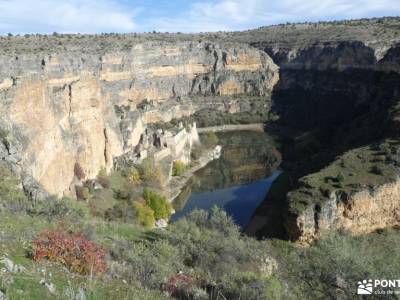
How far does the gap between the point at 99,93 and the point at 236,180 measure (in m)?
20.4

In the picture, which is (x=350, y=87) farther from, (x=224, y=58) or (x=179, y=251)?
(x=179, y=251)

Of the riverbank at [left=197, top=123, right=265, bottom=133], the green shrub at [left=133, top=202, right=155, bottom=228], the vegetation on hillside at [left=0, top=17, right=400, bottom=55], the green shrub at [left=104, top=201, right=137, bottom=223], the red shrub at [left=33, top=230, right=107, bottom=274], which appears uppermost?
the vegetation on hillside at [left=0, top=17, right=400, bottom=55]

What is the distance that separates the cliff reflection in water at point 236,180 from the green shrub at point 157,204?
7.08 feet

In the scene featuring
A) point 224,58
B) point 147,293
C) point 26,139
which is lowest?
point 147,293

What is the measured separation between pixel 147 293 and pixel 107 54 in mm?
67211

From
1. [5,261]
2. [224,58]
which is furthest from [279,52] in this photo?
[5,261]

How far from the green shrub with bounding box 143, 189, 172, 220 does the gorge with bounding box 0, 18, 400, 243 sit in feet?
14.3

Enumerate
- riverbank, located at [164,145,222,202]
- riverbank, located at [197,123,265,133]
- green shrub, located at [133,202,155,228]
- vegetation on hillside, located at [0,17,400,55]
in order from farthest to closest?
riverbank, located at [197,123,265,133]
vegetation on hillside, located at [0,17,400,55]
riverbank, located at [164,145,222,202]
green shrub, located at [133,202,155,228]

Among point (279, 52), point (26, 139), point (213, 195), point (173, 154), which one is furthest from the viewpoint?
point (279, 52)

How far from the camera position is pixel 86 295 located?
10156 millimetres

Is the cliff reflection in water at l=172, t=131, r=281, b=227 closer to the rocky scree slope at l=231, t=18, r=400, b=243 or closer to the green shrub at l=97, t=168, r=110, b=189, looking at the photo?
the rocky scree slope at l=231, t=18, r=400, b=243

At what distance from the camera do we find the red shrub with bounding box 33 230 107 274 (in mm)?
12119

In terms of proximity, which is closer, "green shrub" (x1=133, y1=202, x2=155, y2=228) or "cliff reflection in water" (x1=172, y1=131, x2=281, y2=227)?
"green shrub" (x1=133, y1=202, x2=155, y2=228)

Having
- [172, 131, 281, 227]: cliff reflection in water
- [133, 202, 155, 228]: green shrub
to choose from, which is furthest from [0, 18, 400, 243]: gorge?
[133, 202, 155, 228]: green shrub
